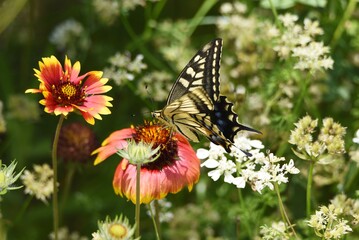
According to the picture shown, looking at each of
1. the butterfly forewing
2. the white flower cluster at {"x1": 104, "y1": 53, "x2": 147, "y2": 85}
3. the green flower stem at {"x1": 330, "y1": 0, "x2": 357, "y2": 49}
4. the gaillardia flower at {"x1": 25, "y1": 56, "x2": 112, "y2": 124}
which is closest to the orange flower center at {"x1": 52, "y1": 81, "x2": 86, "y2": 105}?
the gaillardia flower at {"x1": 25, "y1": 56, "x2": 112, "y2": 124}

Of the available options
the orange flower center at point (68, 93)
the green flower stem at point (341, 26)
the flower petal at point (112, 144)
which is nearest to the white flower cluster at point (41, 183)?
the flower petal at point (112, 144)

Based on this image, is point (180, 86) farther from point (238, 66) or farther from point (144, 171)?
point (238, 66)

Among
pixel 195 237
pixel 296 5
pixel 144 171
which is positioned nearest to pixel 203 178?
pixel 195 237

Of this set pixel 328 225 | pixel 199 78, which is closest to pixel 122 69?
pixel 199 78

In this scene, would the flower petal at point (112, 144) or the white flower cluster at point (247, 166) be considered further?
the flower petal at point (112, 144)

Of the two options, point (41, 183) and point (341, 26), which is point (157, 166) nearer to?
point (41, 183)

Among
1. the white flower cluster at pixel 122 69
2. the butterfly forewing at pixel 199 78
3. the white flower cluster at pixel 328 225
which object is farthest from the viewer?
the white flower cluster at pixel 122 69

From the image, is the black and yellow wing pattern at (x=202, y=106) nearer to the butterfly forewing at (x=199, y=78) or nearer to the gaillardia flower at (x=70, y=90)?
the butterfly forewing at (x=199, y=78)
